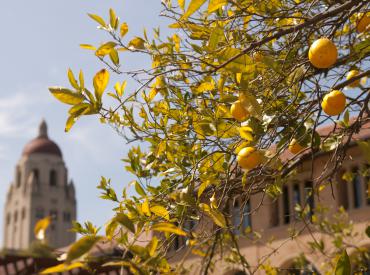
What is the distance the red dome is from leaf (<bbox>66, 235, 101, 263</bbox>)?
244 ft

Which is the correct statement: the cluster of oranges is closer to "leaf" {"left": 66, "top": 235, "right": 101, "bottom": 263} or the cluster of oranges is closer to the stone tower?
"leaf" {"left": 66, "top": 235, "right": 101, "bottom": 263}

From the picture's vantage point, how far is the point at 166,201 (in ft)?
10.6

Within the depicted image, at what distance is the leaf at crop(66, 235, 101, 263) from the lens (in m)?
1.44

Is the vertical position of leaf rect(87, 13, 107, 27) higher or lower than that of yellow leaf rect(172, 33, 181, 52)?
lower

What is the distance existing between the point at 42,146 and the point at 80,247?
75.2m

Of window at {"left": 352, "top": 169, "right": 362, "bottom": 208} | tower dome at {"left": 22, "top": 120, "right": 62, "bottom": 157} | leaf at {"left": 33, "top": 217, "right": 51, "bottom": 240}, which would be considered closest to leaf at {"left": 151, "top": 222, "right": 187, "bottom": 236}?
leaf at {"left": 33, "top": 217, "right": 51, "bottom": 240}

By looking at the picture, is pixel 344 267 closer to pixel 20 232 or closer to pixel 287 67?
pixel 287 67

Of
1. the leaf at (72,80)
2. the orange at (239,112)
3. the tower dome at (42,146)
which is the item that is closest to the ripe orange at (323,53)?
the orange at (239,112)

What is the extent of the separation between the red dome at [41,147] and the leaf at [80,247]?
74.4m

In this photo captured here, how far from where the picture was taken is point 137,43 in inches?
129

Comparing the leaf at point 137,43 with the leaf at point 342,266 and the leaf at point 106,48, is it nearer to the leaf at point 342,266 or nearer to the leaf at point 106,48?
the leaf at point 106,48

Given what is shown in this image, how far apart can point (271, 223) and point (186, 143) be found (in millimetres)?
15518


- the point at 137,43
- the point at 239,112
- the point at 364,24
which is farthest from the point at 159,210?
the point at 364,24

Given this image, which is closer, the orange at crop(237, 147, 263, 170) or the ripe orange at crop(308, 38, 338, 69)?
the ripe orange at crop(308, 38, 338, 69)
